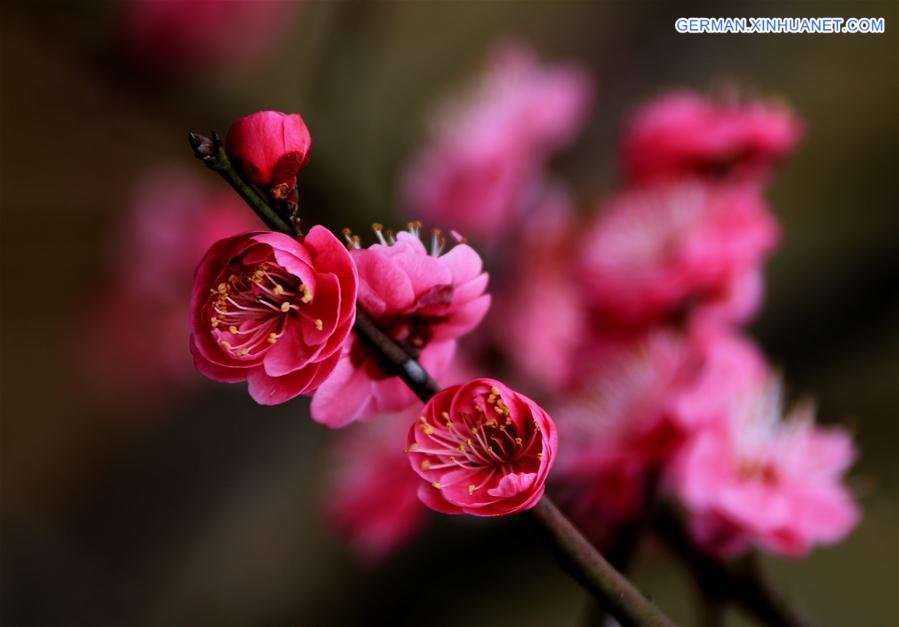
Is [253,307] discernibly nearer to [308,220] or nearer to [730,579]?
[730,579]

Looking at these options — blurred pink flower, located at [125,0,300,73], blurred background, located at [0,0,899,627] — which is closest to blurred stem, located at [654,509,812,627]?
blurred background, located at [0,0,899,627]

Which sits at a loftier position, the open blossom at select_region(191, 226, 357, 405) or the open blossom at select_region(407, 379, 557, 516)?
the open blossom at select_region(191, 226, 357, 405)

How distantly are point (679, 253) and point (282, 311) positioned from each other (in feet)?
0.78

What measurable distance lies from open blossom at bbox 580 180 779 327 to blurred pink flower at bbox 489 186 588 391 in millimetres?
108

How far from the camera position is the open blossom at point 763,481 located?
0.99ft

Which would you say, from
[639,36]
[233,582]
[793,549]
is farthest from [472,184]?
[233,582]

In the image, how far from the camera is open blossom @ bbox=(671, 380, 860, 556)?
0.99 ft

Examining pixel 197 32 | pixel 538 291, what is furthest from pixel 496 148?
pixel 197 32

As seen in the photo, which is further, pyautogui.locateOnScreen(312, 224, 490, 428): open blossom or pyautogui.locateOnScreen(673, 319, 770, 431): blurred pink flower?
pyautogui.locateOnScreen(673, 319, 770, 431): blurred pink flower

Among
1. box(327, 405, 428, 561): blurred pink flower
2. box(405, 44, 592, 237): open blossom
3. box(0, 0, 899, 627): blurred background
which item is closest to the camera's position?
box(327, 405, 428, 561): blurred pink flower

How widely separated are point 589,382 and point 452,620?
0.35 metres

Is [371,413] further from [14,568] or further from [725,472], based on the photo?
[14,568]

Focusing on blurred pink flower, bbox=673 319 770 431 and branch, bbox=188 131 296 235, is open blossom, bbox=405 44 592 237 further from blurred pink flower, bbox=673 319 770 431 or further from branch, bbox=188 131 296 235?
branch, bbox=188 131 296 235

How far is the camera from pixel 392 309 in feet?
0.64
